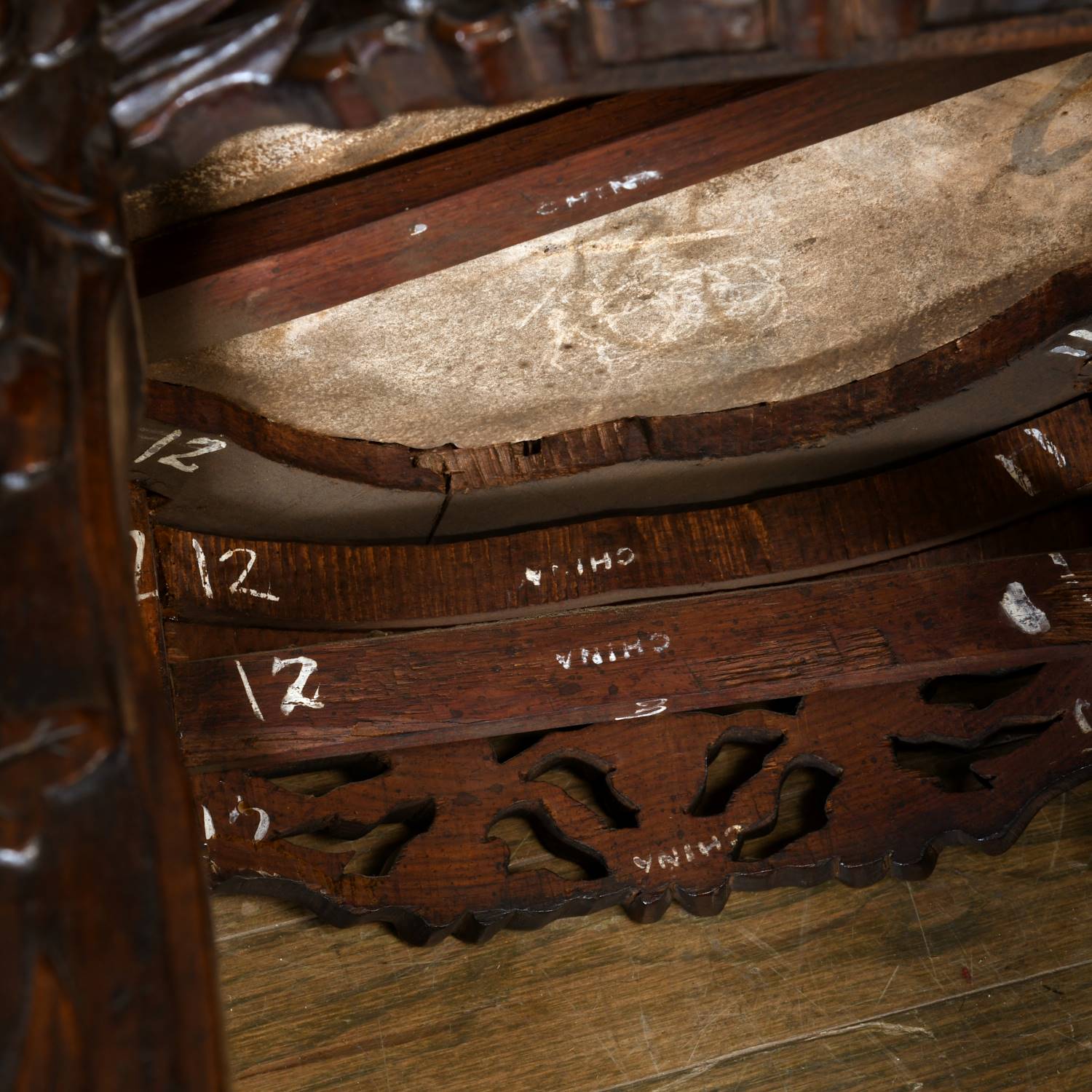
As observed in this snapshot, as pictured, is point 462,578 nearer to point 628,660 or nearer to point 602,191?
point 628,660

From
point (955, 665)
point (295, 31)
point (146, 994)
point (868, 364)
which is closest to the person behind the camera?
point (146, 994)

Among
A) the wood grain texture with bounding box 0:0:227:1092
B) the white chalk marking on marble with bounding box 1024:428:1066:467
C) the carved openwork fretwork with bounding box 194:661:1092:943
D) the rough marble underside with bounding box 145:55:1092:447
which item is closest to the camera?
the wood grain texture with bounding box 0:0:227:1092

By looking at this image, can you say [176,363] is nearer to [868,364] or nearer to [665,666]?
[665,666]

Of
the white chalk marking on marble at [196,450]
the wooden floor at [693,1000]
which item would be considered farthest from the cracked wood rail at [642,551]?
the wooden floor at [693,1000]

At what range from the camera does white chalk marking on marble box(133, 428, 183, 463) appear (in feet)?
4.08

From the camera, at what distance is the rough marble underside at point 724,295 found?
1.21 metres

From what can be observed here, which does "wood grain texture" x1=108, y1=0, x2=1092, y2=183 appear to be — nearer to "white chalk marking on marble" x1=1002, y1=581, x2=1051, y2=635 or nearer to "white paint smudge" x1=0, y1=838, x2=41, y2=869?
"white paint smudge" x1=0, y1=838, x2=41, y2=869

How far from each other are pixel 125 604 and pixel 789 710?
1.12 meters

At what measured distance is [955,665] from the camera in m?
1.43

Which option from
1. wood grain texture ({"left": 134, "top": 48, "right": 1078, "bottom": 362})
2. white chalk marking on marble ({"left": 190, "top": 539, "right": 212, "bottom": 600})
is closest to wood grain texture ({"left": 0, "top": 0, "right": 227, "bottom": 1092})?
wood grain texture ({"left": 134, "top": 48, "right": 1078, "bottom": 362})

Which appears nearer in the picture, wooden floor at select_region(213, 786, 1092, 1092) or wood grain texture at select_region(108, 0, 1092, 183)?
wood grain texture at select_region(108, 0, 1092, 183)

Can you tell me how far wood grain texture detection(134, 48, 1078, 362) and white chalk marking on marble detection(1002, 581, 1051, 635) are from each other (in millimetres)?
691

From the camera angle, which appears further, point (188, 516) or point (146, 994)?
point (188, 516)

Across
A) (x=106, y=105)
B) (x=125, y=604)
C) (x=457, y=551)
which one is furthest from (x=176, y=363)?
(x=125, y=604)
